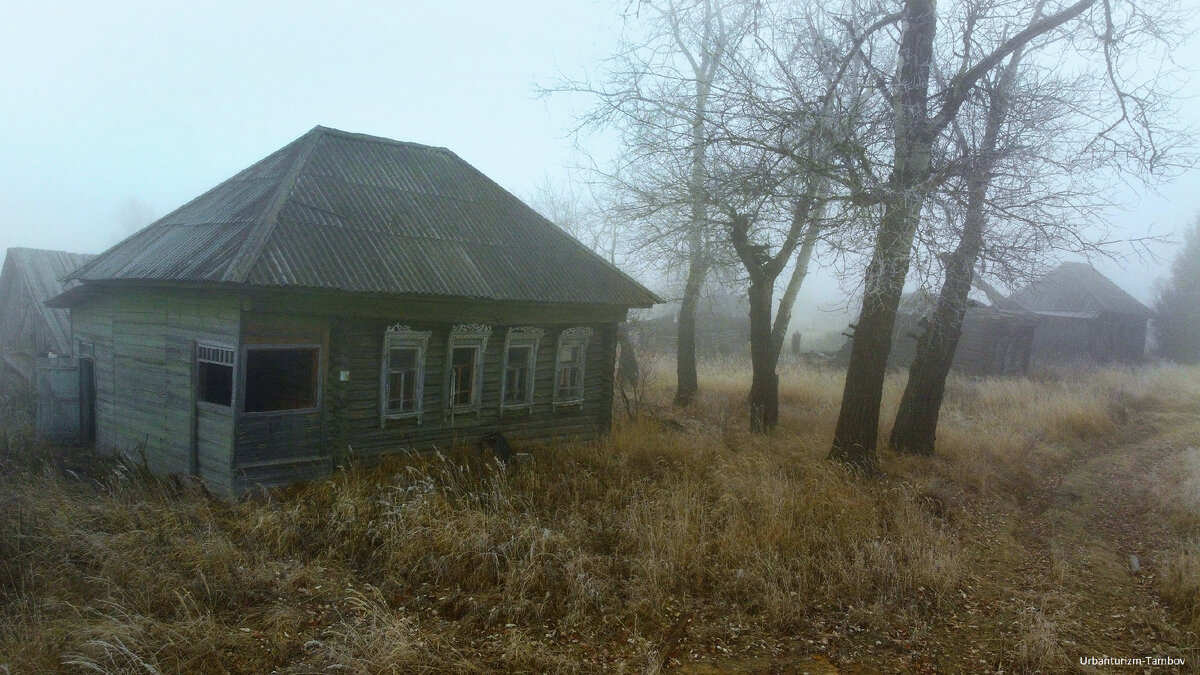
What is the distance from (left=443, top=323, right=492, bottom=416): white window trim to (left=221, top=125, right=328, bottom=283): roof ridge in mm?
2677

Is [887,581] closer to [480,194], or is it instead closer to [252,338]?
[252,338]

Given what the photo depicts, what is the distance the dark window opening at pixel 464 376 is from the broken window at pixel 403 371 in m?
0.61

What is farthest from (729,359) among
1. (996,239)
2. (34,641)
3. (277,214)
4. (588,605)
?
(34,641)

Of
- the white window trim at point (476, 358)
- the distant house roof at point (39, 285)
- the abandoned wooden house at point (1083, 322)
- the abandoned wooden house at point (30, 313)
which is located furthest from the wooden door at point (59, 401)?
the abandoned wooden house at point (1083, 322)

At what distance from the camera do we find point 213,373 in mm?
10328

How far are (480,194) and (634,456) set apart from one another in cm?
531

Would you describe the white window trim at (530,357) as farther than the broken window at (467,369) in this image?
Yes

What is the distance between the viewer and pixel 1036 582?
700 centimetres

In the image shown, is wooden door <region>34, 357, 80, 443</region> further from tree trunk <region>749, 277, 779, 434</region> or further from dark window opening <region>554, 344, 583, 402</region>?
tree trunk <region>749, 277, 779, 434</region>

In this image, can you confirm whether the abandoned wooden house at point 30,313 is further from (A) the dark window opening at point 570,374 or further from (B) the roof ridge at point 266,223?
(A) the dark window opening at point 570,374

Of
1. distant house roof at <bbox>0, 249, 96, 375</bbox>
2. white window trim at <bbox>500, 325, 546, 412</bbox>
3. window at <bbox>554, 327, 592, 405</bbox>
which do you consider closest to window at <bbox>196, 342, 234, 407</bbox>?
white window trim at <bbox>500, 325, 546, 412</bbox>

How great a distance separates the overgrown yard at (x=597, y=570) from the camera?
5.25 metres

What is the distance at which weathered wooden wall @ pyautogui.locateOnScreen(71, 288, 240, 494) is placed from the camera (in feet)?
28.7

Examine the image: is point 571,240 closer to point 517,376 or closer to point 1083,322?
point 517,376
